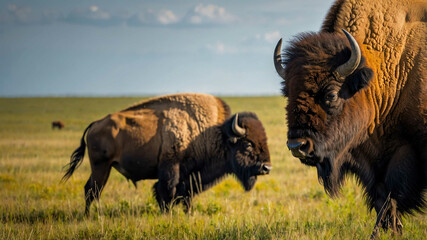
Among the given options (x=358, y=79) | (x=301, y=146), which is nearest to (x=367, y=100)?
(x=358, y=79)

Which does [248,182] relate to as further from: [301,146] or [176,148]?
[301,146]

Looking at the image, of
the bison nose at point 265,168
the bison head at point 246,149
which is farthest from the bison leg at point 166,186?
the bison nose at point 265,168

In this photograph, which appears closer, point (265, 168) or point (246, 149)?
point (265, 168)

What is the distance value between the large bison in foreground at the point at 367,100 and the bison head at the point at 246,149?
3200 millimetres

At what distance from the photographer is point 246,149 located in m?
7.80

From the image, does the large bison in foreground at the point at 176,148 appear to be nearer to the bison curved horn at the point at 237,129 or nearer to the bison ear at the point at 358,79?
the bison curved horn at the point at 237,129

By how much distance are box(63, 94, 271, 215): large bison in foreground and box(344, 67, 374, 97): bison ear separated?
380 centimetres

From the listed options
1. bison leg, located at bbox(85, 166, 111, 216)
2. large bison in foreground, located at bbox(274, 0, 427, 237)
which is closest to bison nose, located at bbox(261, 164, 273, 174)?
bison leg, located at bbox(85, 166, 111, 216)

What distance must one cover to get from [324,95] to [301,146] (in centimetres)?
48

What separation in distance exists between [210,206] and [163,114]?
183cm

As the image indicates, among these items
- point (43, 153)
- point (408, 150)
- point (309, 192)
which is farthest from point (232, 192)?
point (43, 153)

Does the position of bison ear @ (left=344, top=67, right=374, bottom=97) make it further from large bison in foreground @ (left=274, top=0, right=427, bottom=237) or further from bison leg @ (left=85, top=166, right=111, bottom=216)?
bison leg @ (left=85, top=166, right=111, bottom=216)

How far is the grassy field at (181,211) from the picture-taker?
480 cm

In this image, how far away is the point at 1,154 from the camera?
16203 mm
